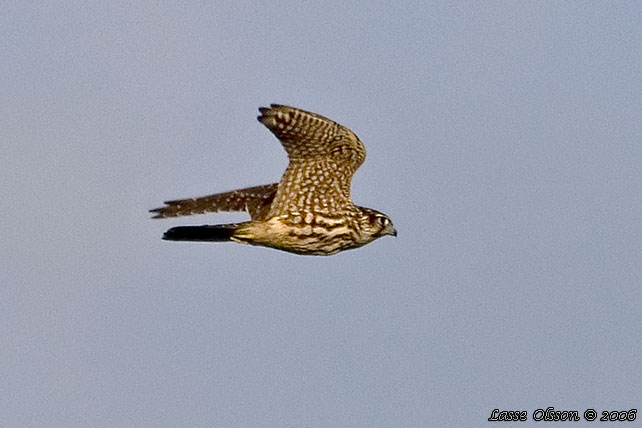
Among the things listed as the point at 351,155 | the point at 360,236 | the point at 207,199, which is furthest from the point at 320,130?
the point at 207,199

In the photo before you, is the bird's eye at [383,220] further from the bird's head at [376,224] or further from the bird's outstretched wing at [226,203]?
the bird's outstretched wing at [226,203]

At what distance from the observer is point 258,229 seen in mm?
16797

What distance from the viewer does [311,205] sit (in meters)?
16.9

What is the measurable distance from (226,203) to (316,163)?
7.87 feet

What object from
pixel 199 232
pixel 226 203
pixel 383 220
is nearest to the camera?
pixel 199 232

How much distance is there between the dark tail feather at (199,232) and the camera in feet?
54.7

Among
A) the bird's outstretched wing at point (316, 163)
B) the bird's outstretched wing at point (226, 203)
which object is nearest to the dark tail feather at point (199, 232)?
the bird's outstretched wing at point (316, 163)

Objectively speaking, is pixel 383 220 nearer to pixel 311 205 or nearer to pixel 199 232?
pixel 311 205

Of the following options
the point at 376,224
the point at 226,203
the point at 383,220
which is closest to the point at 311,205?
the point at 376,224

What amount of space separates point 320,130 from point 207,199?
3.32 m

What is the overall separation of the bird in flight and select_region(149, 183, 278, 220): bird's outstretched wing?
66cm

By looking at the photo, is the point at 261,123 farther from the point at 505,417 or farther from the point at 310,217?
the point at 505,417

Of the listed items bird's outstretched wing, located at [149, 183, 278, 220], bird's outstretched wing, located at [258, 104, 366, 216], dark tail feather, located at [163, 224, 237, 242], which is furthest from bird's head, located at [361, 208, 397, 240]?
dark tail feather, located at [163, 224, 237, 242]

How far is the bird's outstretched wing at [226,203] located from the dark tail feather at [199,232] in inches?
49.8
